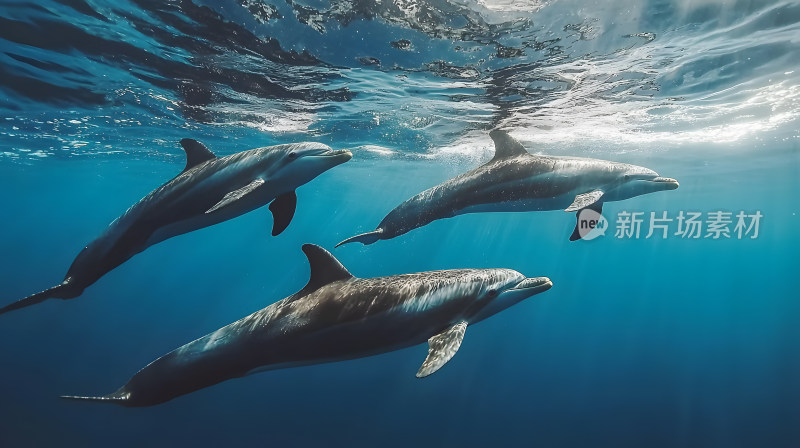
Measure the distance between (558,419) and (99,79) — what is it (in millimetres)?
25518

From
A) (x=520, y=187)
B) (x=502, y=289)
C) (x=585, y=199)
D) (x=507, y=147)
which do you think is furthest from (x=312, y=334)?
(x=507, y=147)

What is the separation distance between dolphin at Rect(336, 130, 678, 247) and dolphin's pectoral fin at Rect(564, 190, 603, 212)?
0.08ft

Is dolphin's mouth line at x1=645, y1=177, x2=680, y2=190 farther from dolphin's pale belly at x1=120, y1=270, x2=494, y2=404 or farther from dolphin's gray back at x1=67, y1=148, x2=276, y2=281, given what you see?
dolphin's gray back at x1=67, y1=148, x2=276, y2=281

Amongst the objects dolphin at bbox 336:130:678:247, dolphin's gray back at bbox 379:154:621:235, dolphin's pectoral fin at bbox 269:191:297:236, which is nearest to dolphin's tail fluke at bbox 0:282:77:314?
dolphin's pectoral fin at bbox 269:191:297:236

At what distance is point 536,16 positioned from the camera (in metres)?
9.30

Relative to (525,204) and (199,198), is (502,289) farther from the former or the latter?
(199,198)

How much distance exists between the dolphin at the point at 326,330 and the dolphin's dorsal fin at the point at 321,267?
12 mm

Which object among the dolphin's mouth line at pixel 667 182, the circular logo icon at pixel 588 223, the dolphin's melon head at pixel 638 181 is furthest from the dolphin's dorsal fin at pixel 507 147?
the dolphin's mouth line at pixel 667 182

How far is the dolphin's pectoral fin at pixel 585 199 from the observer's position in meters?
6.66

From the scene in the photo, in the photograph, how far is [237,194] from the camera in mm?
5559

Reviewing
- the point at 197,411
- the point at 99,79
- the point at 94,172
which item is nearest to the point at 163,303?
the point at 94,172

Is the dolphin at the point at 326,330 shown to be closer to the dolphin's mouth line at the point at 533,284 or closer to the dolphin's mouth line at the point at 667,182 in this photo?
the dolphin's mouth line at the point at 533,284

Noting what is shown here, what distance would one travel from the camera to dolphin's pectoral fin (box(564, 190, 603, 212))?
666 centimetres

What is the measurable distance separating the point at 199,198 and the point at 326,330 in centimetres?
325
